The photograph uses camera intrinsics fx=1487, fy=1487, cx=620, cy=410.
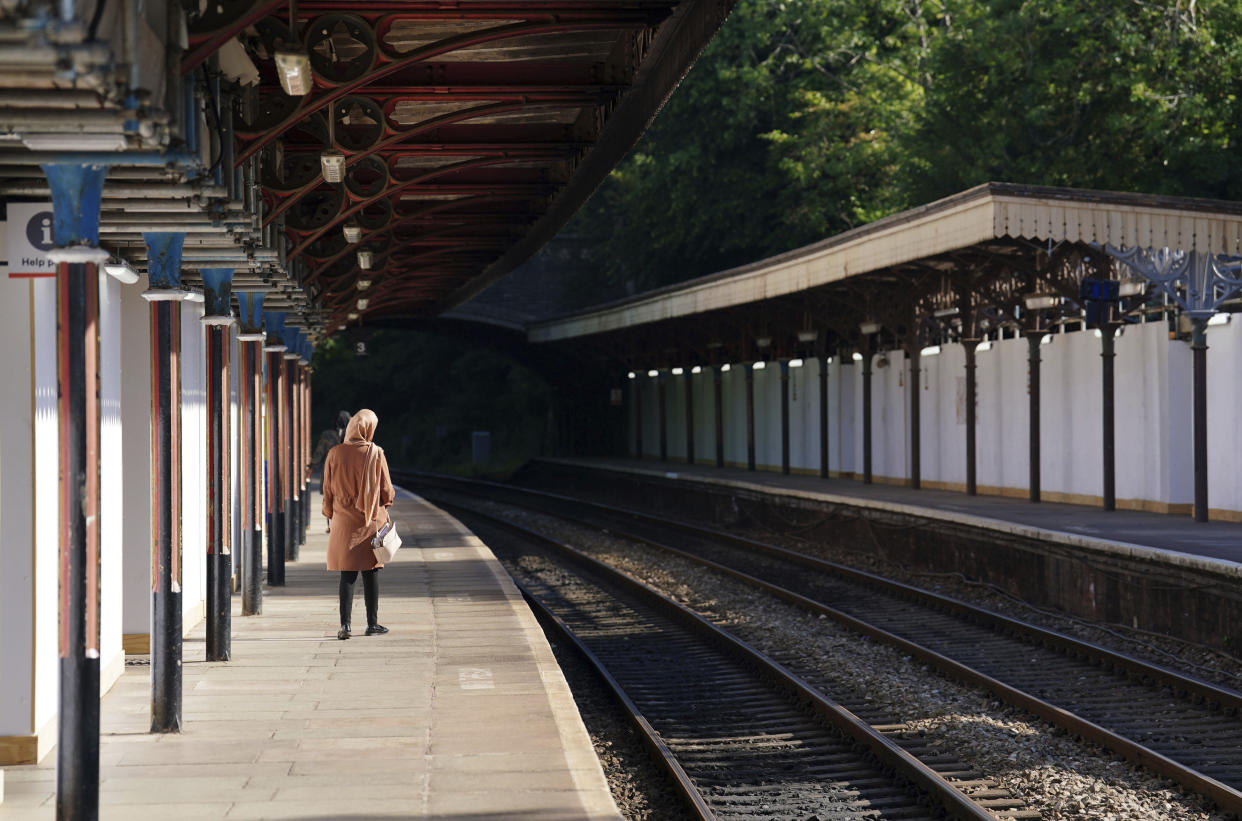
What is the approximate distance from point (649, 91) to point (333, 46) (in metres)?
2.01

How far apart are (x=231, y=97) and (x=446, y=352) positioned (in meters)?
61.2

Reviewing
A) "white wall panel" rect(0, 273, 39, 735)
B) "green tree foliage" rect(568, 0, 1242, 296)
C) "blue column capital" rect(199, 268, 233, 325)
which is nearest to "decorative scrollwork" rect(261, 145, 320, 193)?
"blue column capital" rect(199, 268, 233, 325)

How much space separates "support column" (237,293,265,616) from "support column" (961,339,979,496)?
11860 mm

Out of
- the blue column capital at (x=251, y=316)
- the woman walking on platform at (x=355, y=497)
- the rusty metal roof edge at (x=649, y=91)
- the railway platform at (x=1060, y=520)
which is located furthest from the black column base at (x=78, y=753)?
the railway platform at (x=1060, y=520)

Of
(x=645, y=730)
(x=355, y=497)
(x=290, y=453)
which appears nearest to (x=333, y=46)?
(x=355, y=497)

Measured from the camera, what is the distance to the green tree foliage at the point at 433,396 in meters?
62.8

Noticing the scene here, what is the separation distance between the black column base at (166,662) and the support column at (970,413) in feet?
52.8

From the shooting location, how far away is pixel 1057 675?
1181 centimetres

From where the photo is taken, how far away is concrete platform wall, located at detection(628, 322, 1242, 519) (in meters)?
17.7

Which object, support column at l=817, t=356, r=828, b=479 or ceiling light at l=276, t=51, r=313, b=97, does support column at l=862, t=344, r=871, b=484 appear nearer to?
support column at l=817, t=356, r=828, b=479

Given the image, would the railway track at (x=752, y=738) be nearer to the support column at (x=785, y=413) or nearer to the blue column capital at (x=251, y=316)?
the blue column capital at (x=251, y=316)

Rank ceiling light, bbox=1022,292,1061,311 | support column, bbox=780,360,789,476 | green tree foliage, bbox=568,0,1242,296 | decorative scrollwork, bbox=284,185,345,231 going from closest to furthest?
decorative scrollwork, bbox=284,185,345,231
ceiling light, bbox=1022,292,1061,311
green tree foliage, bbox=568,0,1242,296
support column, bbox=780,360,789,476

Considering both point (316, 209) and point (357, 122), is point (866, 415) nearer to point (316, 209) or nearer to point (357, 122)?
point (316, 209)

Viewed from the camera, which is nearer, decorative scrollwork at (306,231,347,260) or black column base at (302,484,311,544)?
decorative scrollwork at (306,231,347,260)
